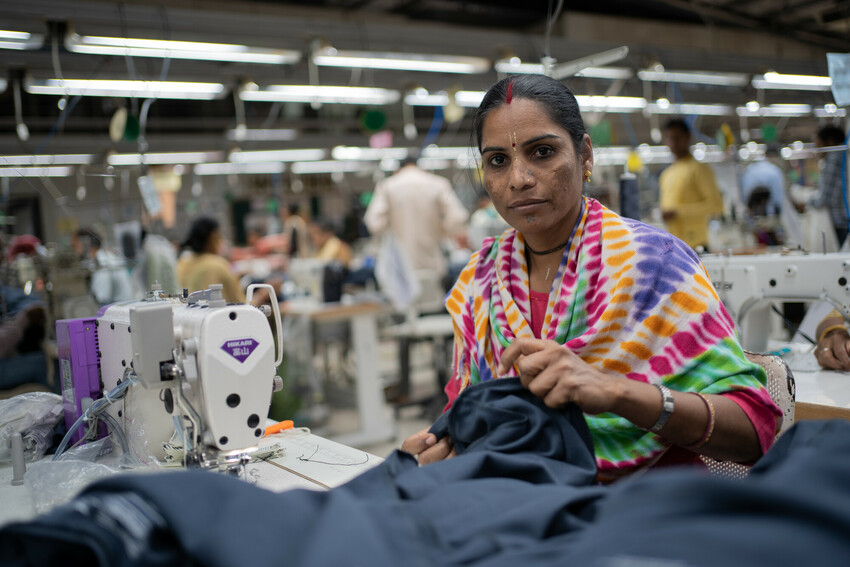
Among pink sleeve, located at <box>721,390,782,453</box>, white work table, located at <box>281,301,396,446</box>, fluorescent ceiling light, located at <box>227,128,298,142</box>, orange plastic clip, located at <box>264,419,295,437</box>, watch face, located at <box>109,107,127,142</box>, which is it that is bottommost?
white work table, located at <box>281,301,396,446</box>

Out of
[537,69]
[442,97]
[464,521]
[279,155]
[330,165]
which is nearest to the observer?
[464,521]

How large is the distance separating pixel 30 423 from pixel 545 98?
1.48 m

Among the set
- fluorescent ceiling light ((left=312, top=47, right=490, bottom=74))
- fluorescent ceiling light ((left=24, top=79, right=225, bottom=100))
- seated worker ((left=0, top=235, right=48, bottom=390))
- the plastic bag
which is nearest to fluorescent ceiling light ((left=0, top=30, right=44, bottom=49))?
fluorescent ceiling light ((left=24, top=79, right=225, bottom=100))

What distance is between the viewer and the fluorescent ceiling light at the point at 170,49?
4.26 metres

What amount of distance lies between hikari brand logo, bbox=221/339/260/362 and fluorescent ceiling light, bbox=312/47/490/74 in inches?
164

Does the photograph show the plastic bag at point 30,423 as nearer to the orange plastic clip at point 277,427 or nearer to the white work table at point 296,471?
the white work table at point 296,471

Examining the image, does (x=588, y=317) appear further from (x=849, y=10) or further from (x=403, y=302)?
(x=849, y=10)

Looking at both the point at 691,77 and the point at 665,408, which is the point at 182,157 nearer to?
the point at 691,77

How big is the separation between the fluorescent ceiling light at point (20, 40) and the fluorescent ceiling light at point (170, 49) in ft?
0.53

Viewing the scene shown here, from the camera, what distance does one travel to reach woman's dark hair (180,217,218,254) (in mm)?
4672

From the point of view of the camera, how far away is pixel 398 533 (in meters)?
0.76

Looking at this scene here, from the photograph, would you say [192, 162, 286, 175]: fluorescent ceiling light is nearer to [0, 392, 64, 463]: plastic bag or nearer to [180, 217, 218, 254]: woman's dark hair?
[180, 217, 218, 254]: woman's dark hair

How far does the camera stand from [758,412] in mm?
1241

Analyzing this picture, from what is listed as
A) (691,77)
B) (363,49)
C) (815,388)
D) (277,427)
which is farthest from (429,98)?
(277,427)
